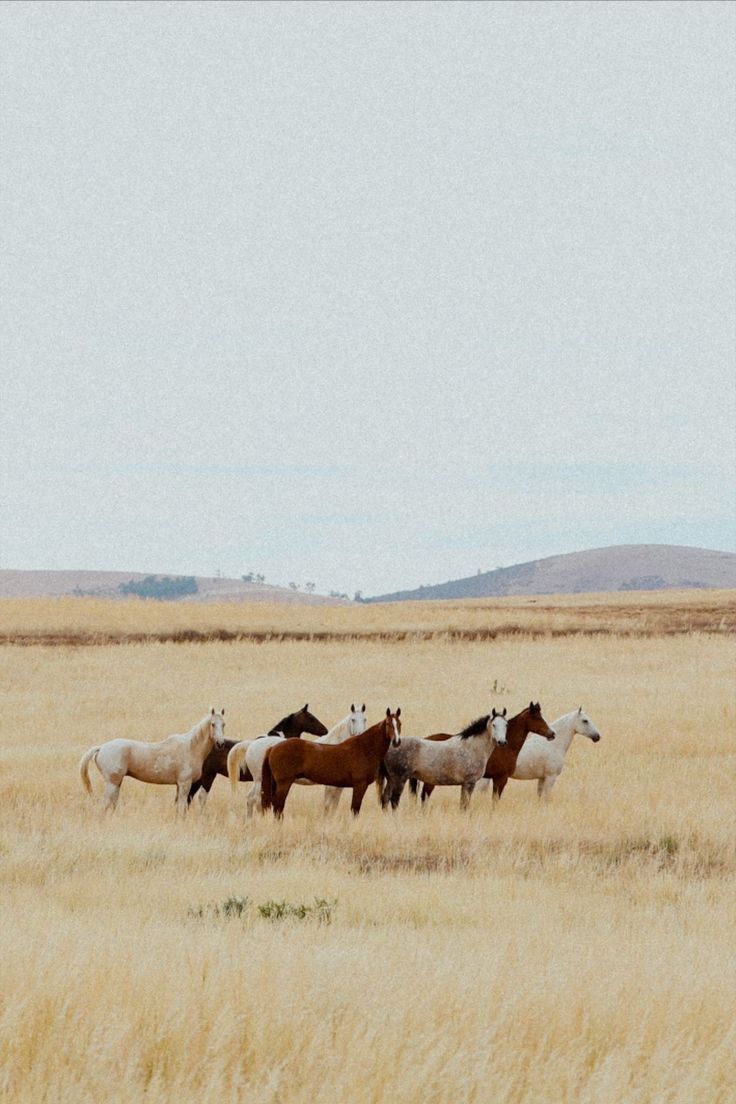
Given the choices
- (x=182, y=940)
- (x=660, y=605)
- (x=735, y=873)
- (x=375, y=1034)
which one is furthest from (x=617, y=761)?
(x=660, y=605)

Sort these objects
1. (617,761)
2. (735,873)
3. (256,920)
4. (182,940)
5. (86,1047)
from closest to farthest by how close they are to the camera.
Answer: (86,1047)
(182,940)
(256,920)
(735,873)
(617,761)

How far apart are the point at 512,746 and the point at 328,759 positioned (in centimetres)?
284

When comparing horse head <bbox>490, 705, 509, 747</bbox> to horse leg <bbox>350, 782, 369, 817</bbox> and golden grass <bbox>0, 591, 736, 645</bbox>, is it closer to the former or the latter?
horse leg <bbox>350, 782, 369, 817</bbox>

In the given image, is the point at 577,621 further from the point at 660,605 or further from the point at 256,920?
the point at 256,920

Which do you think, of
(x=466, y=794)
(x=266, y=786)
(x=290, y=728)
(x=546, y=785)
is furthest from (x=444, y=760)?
(x=290, y=728)

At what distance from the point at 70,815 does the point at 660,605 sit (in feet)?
174

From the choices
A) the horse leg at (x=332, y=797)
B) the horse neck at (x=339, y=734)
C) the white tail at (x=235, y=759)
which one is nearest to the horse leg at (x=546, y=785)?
the horse neck at (x=339, y=734)

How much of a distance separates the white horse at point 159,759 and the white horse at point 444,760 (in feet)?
7.83

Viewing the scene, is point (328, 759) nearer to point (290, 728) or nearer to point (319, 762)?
point (319, 762)

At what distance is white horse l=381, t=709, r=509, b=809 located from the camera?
14609 mm

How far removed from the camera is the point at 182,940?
697 cm

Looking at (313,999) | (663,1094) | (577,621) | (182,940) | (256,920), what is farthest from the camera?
(577,621)

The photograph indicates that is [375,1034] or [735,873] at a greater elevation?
[375,1034]

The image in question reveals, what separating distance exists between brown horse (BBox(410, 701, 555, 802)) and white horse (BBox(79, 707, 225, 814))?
128 inches
